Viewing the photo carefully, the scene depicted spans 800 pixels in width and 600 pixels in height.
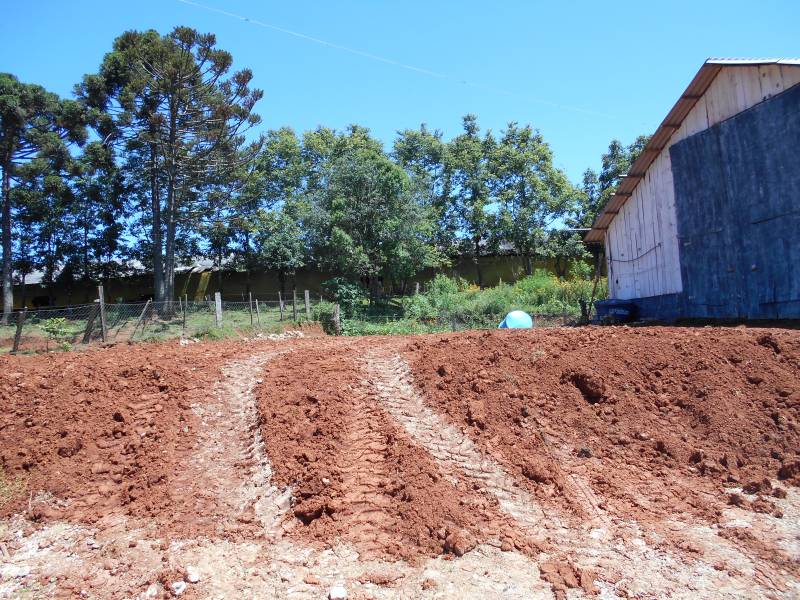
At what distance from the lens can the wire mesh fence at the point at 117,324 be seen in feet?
39.7

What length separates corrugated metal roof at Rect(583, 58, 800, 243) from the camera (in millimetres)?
11172

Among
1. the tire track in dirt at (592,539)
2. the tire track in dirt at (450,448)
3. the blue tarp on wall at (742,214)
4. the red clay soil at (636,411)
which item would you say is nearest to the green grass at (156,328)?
the tire track in dirt at (450,448)

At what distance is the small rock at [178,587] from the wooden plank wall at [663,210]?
12.7 meters

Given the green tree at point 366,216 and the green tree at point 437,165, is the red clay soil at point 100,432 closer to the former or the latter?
the green tree at point 366,216

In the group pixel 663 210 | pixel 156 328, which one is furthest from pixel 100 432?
pixel 663 210

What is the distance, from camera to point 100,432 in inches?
248

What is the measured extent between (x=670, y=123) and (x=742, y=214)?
315cm

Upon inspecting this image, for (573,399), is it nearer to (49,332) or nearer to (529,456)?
(529,456)

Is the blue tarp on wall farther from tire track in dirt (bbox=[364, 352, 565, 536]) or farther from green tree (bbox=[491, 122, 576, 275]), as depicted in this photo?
green tree (bbox=[491, 122, 576, 275])

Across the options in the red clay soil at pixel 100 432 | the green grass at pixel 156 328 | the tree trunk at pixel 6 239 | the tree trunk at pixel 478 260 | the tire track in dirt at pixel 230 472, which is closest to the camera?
the tire track in dirt at pixel 230 472

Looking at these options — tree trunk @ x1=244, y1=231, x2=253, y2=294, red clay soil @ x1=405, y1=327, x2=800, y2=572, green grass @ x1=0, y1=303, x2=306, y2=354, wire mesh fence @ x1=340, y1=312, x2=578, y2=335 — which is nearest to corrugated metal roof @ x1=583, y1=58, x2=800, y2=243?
wire mesh fence @ x1=340, y1=312, x2=578, y2=335

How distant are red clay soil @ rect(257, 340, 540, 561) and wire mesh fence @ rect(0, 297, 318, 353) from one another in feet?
24.6

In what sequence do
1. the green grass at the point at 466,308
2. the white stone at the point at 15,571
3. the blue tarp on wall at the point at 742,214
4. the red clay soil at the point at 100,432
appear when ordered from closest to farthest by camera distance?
the white stone at the point at 15,571, the red clay soil at the point at 100,432, the blue tarp on wall at the point at 742,214, the green grass at the point at 466,308

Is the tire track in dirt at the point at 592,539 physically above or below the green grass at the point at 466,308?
below
